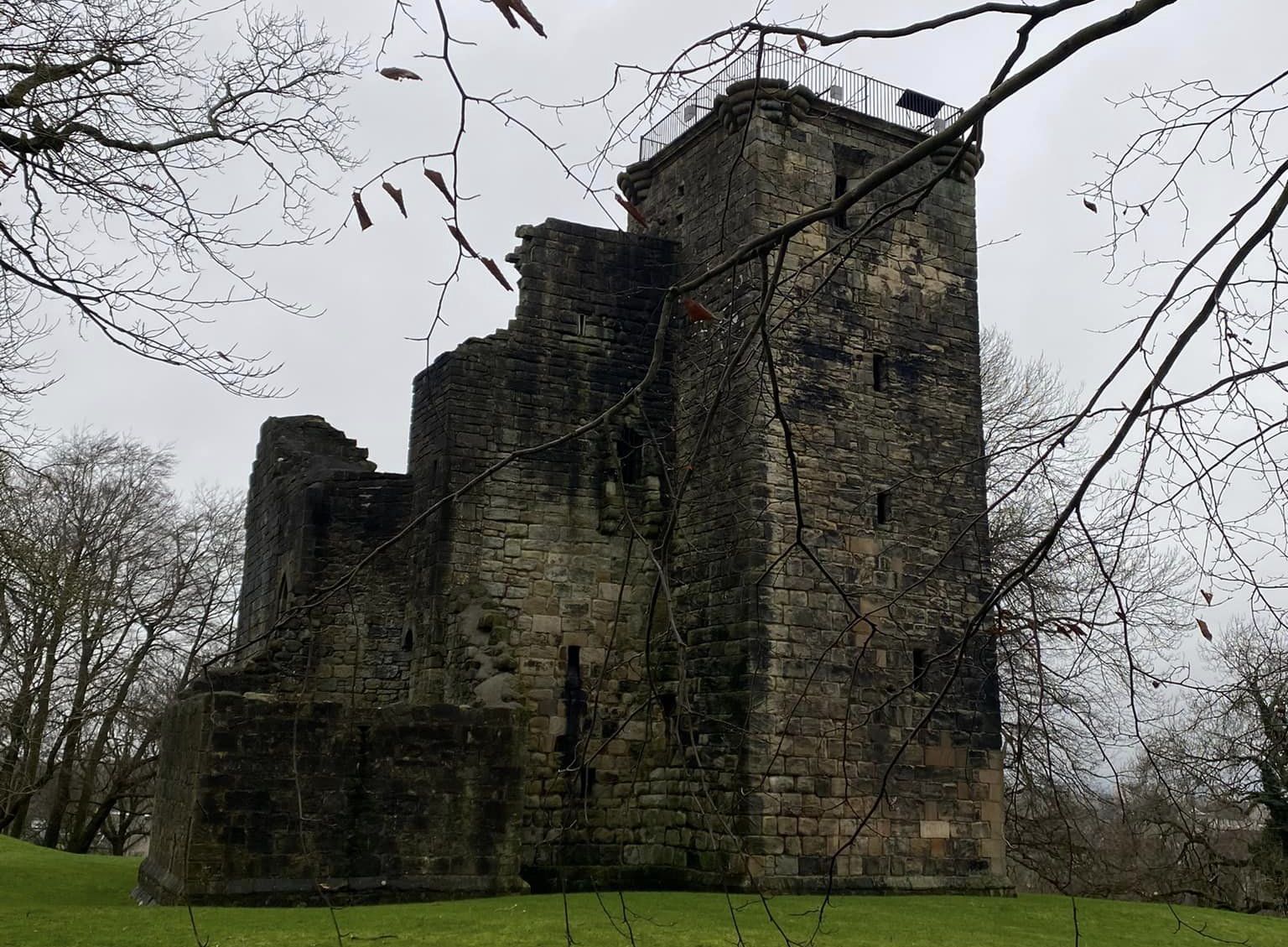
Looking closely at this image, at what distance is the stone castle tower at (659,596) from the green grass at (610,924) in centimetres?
77

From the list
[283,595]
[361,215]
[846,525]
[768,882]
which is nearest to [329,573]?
[283,595]

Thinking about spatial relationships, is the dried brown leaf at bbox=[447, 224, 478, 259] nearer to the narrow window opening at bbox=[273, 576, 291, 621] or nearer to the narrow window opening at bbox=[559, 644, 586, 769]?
the narrow window opening at bbox=[559, 644, 586, 769]

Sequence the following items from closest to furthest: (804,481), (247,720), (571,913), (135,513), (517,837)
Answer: (571,913) < (247,720) < (517,837) < (804,481) < (135,513)

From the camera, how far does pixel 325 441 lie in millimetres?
16844

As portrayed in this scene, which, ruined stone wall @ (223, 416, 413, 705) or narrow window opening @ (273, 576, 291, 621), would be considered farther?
narrow window opening @ (273, 576, 291, 621)

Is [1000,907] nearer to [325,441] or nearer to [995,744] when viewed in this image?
[995,744]

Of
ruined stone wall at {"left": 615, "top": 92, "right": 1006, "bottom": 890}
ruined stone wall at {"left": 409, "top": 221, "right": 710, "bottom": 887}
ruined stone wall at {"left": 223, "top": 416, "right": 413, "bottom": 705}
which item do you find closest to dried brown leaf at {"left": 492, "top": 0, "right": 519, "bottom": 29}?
ruined stone wall at {"left": 615, "top": 92, "right": 1006, "bottom": 890}

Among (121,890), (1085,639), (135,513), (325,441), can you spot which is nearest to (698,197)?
(325,441)

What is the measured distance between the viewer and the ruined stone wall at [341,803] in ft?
34.0

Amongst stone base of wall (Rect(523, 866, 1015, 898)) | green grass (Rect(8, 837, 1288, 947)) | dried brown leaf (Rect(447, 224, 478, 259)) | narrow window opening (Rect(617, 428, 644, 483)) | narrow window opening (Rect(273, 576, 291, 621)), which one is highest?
narrow window opening (Rect(617, 428, 644, 483))

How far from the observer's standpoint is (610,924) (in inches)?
358

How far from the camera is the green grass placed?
8445 mm

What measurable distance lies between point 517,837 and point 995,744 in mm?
5422

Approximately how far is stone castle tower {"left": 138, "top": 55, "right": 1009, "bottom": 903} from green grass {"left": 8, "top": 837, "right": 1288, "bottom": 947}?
0.77 metres
